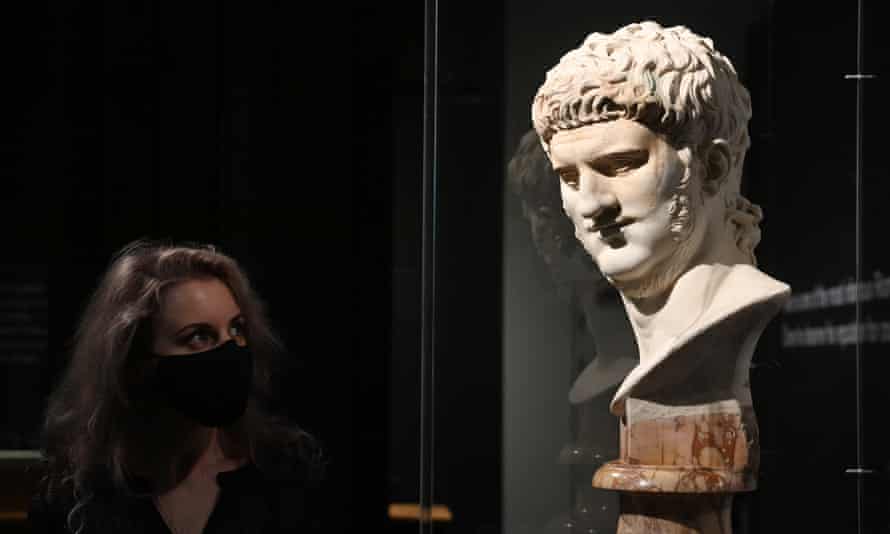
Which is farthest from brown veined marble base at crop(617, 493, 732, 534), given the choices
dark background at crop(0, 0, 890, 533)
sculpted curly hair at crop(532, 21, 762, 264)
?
sculpted curly hair at crop(532, 21, 762, 264)

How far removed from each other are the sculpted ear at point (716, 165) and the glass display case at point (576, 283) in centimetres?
12

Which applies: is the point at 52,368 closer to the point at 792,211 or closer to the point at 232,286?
the point at 232,286

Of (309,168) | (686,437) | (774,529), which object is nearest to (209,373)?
(309,168)

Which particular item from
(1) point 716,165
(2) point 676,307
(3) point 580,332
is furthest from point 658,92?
(3) point 580,332

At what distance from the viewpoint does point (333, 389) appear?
361cm

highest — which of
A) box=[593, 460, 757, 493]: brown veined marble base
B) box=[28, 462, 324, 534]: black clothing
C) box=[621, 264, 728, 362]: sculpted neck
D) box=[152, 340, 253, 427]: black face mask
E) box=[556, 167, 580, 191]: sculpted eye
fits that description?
box=[556, 167, 580, 191]: sculpted eye

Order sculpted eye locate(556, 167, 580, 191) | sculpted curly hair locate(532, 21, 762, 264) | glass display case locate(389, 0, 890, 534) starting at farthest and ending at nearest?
1. glass display case locate(389, 0, 890, 534)
2. sculpted eye locate(556, 167, 580, 191)
3. sculpted curly hair locate(532, 21, 762, 264)

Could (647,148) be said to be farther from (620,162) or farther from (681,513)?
(681,513)

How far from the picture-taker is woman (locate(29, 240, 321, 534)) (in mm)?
3369

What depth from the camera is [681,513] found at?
3.23m

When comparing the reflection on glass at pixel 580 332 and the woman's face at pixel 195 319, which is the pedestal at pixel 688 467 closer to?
the reflection on glass at pixel 580 332

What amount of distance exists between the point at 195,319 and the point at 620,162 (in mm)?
979

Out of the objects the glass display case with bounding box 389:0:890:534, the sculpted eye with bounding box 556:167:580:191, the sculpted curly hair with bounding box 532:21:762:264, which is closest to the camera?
the sculpted curly hair with bounding box 532:21:762:264

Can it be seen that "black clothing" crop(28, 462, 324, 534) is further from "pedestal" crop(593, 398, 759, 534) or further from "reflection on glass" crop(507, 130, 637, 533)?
"pedestal" crop(593, 398, 759, 534)
